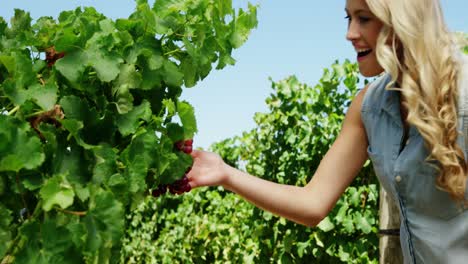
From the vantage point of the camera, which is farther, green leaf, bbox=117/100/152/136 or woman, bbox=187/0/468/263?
woman, bbox=187/0/468/263

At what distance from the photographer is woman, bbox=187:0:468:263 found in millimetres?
2441

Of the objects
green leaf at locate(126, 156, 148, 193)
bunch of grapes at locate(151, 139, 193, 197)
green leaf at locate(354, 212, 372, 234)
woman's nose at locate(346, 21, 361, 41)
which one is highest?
woman's nose at locate(346, 21, 361, 41)

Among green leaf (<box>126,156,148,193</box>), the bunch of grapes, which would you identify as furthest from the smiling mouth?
green leaf (<box>126,156,148,193</box>)

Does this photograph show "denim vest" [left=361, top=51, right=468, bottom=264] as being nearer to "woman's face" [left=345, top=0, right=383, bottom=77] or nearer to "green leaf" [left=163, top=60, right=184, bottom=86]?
"woman's face" [left=345, top=0, right=383, bottom=77]

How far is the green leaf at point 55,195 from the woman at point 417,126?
0.71m

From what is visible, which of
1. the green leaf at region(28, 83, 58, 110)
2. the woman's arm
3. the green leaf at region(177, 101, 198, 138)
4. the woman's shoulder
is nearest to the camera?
the green leaf at region(28, 83, 58, 110)

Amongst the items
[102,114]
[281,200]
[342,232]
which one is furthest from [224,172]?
[342,232]

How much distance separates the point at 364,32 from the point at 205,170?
30.3 inches

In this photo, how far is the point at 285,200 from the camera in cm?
292

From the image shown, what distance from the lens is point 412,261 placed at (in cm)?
257

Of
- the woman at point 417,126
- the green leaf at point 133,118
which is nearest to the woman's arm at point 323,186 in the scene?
the woman at point 417,126

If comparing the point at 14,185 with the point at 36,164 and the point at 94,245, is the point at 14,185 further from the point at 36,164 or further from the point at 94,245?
the point at 94,245

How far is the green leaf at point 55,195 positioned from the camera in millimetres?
1812

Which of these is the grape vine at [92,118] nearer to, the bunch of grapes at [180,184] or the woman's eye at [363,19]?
the bunch of grapes at [180,184]
